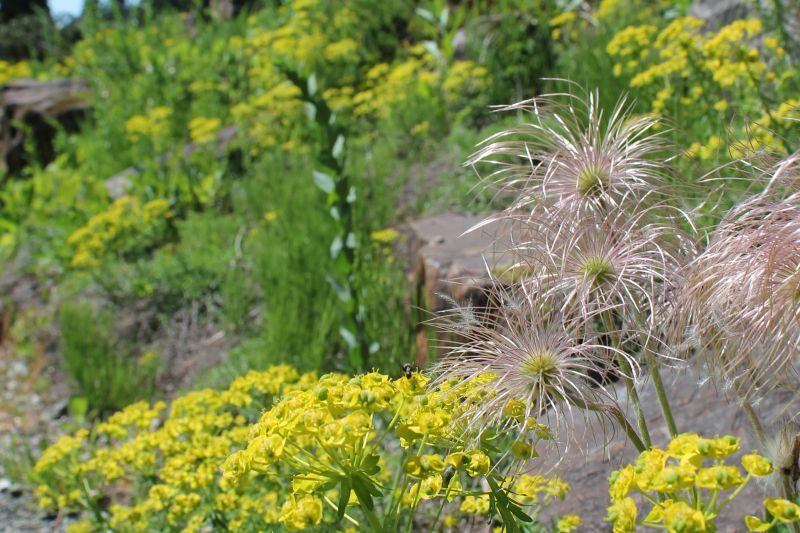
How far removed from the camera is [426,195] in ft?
19.1

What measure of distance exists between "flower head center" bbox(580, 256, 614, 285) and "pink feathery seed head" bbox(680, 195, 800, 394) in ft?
0.48

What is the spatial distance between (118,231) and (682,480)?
5992mm

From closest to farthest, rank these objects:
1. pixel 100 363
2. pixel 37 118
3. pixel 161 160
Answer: pixel 100 363, pixel 161 160, pixel 37 118

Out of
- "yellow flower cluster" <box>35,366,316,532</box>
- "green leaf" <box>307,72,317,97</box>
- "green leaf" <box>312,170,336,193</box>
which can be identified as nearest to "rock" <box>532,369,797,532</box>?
"yellow flower cluster" <box>35,366,316,532</box>

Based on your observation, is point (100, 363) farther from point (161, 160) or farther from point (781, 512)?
point (781, 512)

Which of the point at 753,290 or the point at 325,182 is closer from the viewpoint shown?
the point at 753,290

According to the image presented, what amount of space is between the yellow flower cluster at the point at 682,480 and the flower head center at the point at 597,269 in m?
0.44

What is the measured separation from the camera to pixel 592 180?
1728 millimetres

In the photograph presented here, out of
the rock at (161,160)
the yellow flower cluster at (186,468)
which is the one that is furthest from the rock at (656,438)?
the rock at (161,160)

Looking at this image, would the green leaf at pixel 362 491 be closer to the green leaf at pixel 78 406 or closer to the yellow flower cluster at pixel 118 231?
the green leaf at pixel 78 406

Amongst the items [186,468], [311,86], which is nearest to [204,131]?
[311,86]

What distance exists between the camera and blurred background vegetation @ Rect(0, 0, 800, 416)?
4066mm

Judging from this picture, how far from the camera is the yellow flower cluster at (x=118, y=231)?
635 cm

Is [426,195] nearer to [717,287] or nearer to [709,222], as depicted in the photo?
[709,222]
